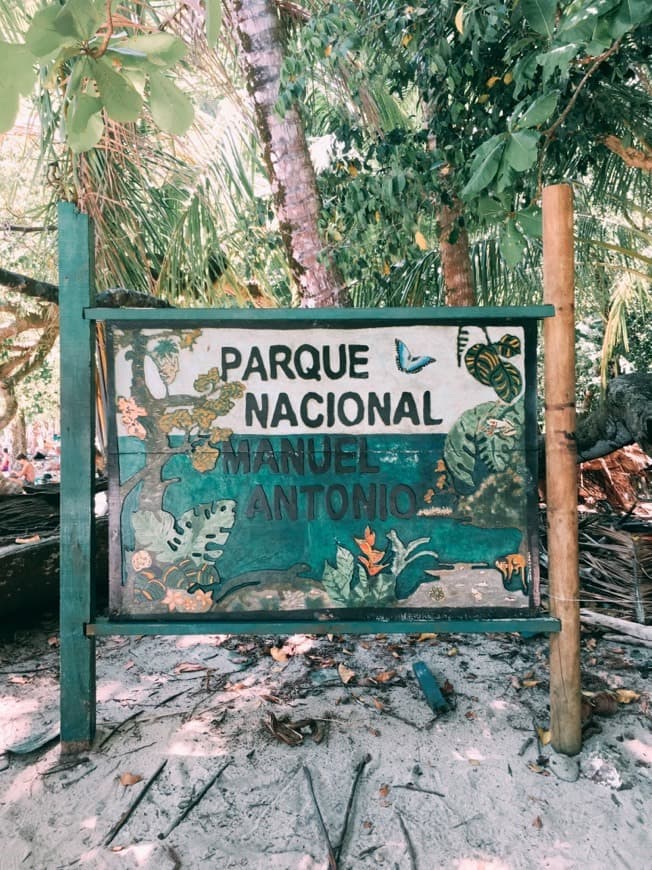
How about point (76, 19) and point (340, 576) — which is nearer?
point (76, 19)

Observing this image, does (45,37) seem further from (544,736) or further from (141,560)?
(544,736)

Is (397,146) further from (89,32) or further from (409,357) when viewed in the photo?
(89,32)

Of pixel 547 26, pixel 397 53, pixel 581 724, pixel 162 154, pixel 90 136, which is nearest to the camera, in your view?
pixel 90 136

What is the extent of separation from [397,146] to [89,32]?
7.29 feet

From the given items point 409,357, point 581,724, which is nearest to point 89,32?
point 409,357

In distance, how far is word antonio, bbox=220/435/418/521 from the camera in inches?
74.2

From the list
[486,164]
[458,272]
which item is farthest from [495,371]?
[458,272]

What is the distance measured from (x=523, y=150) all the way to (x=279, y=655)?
7.11 ft

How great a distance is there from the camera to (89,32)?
0.77m

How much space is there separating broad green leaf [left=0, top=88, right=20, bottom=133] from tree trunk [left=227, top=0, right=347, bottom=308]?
249 cm

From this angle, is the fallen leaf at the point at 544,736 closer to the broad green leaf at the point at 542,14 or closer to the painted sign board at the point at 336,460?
the painted sign board at the point at 336,460

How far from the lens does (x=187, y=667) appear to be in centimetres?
252

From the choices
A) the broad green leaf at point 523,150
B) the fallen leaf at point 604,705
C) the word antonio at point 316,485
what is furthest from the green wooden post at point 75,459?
the fallen leaf at point 604,705

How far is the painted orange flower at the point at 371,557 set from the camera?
1875mm
